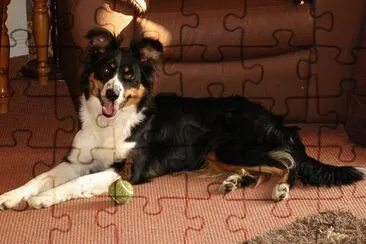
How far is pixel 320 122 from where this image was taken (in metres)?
4.09

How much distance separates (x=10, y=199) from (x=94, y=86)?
0.71 m

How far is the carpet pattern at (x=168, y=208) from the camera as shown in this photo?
9.36ft

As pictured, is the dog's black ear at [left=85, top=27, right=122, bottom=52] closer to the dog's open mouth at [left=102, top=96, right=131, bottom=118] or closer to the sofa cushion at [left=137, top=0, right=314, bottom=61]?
the dog's open mouth at [left=102, top=96, right=131, bottom=118]

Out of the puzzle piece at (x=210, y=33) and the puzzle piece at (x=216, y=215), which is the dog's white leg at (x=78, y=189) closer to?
the puzzle piece at (x=216, y=215)

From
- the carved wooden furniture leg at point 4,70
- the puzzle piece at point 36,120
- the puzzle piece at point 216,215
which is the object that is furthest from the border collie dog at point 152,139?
the carved wooden furniture leg at point 4,70

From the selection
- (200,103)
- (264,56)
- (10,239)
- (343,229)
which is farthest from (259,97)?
(10,239)

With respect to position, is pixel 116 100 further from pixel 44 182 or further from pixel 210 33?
pixel 210 33

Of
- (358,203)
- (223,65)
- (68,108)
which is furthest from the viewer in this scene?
(68,108)

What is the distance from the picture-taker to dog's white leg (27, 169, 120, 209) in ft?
10.1

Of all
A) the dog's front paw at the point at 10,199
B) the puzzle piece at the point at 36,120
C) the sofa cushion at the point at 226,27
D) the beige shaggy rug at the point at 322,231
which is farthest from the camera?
the puzzle piece at the point at 36,120

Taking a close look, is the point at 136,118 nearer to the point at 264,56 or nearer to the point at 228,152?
the point at 228,152

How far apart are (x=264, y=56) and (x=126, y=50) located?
3.12 ft
